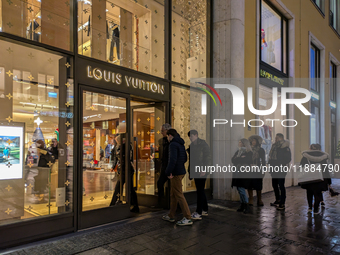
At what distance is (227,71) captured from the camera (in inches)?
327

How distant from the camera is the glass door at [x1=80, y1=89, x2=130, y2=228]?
207 inches

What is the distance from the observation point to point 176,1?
298 inches

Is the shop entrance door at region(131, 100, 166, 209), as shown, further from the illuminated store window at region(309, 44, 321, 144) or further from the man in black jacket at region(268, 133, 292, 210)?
the illuminated store window at region(309, 44, 321, 144)

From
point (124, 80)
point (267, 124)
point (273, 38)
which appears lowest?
point (267, 124)

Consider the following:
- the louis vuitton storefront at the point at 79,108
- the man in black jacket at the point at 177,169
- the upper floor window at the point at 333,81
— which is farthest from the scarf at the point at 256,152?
the upper floor window at the point at 333,81

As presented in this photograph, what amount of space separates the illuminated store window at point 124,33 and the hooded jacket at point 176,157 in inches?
82.4

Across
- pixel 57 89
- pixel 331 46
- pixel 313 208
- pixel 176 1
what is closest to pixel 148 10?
pixel 176 1

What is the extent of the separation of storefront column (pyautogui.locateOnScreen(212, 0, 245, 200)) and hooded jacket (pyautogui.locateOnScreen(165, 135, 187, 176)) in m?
2.96

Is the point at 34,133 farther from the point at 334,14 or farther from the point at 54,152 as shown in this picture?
the point at 334,14

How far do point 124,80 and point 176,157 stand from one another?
78.2 inches

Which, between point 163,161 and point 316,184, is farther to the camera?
point 316,184

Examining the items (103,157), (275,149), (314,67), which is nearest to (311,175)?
(275,149)

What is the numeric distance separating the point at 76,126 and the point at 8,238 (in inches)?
78.4

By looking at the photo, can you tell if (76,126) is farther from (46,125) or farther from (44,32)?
(44,32)
